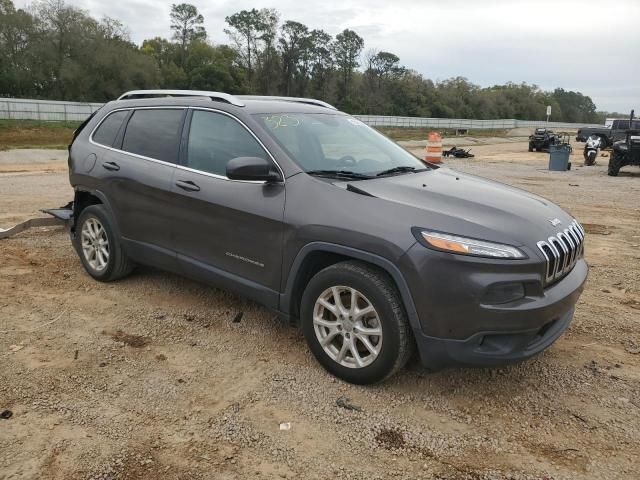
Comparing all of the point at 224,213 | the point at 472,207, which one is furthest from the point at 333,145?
the point at 472,207

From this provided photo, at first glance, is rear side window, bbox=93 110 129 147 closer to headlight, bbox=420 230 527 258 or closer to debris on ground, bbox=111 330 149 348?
debris on ground, bbox=111 330 149 348

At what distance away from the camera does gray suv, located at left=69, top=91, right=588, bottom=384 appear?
2922 millimetres

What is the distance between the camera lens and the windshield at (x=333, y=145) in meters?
3.76

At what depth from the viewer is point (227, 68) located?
234ft

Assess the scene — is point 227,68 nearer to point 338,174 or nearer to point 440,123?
point 440,123

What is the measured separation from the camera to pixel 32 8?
5275cm

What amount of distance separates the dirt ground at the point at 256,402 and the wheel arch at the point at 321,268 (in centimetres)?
44

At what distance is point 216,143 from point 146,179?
76cm

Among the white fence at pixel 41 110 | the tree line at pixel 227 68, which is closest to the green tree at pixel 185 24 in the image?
the tree line at pixel 227 68

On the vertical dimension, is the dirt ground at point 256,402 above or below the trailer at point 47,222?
below

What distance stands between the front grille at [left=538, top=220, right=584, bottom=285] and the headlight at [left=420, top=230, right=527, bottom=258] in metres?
0.23

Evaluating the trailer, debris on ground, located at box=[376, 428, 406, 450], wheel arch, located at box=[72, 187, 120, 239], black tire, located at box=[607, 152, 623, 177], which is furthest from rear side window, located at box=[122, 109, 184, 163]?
black tire, located at box=[607, 152, 623, 177]

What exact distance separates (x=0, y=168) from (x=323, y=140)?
1513 centimetres

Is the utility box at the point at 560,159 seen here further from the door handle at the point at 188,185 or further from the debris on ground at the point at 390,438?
the debris on ground at the point at 390,438
